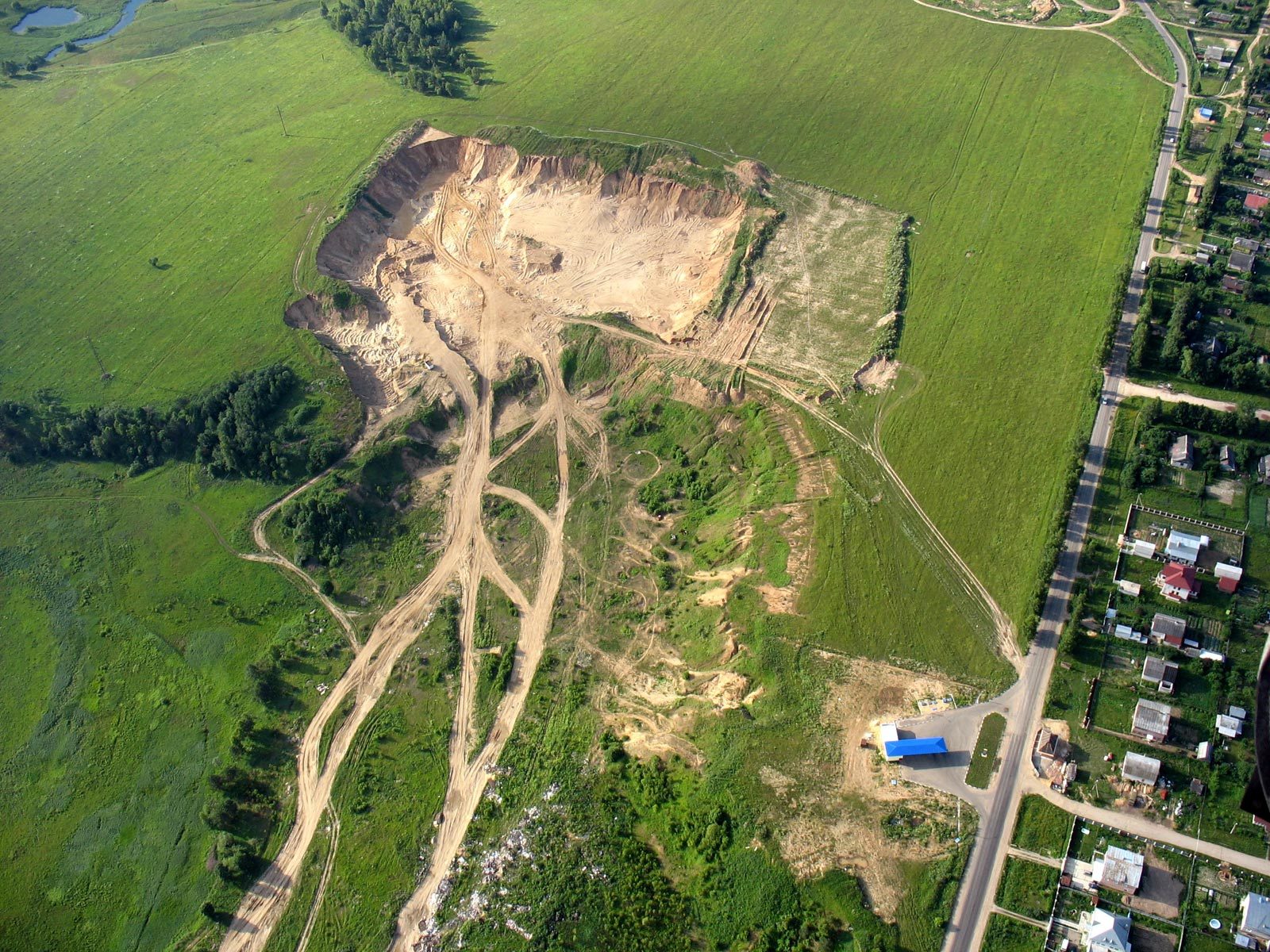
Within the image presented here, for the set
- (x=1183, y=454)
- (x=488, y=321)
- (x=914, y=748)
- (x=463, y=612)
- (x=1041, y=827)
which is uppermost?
(x=1183, y=454)

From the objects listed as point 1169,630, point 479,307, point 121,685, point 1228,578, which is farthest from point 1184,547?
point 121,685

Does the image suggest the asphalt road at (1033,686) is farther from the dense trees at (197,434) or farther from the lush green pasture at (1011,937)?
the dense trees at (197,434)

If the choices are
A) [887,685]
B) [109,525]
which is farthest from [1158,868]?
[109,525]

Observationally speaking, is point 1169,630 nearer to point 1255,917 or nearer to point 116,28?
point 1255,917

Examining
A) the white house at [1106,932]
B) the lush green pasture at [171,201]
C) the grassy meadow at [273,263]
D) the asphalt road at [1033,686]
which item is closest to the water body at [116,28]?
the grassy meadow at [273,263]

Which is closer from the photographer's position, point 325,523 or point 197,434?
point 325,523
